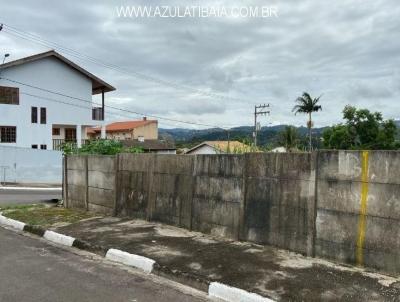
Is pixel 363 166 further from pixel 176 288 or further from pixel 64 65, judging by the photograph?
pixel 64 65

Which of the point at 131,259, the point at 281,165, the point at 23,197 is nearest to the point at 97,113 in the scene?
the point at 23,197

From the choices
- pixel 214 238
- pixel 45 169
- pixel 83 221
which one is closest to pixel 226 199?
pixel 214 238

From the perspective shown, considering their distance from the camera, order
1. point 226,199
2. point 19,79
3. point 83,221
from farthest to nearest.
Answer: point 19,79, point 83,221, point 226,199

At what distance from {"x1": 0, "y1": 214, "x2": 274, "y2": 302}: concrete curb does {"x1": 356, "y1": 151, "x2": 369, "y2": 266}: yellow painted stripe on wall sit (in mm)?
1746

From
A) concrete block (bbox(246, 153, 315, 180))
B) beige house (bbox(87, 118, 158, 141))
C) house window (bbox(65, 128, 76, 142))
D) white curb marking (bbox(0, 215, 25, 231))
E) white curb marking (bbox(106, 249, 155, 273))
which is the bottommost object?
white curb marking (bbox(0, 215, 25, 231))

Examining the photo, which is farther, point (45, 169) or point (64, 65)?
point (64, 65)

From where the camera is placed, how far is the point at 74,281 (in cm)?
622

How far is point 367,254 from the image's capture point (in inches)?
236

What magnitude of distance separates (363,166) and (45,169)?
1165 inches

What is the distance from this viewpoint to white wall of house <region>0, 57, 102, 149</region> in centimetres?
3588

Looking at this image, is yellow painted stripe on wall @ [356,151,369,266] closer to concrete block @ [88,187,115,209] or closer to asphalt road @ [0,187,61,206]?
concrete block @ [88,187,115,209]

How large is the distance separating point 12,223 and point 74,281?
232 inches

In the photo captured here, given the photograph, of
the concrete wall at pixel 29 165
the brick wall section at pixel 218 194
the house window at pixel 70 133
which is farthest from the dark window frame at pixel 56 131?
the brick wall section at pixel 218 194

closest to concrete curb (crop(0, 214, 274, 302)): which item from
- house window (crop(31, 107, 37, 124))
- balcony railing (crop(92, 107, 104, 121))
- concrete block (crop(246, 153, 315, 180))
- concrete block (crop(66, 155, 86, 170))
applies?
concrete block (crop(246, 153, 315, 180))
